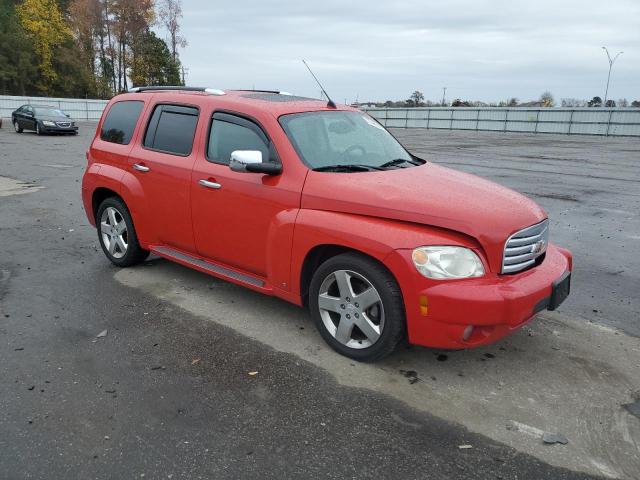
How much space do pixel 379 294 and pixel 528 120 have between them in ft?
137

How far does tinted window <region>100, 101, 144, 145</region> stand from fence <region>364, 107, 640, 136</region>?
129 feet

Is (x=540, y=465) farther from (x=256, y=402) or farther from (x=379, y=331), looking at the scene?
(x=256, y=402)

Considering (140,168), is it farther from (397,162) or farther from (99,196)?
(397,162)

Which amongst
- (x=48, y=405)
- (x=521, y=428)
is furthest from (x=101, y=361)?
(x=521, y=428)

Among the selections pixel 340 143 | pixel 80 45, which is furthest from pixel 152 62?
pixel 340 143

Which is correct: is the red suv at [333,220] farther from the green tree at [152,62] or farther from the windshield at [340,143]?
the green tree at [152,62]

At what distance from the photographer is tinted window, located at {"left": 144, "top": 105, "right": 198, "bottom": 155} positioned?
15.8ft

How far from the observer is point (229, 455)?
2.75 m

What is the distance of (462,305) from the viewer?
321cm

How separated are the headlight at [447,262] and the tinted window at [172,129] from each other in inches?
98.1

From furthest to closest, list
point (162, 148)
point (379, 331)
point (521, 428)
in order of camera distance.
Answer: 1. point (162, 148)
2. point (379, 331)
3. point (521, 428)

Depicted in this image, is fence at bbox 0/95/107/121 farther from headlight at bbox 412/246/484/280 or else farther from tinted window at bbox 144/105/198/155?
headlight at bbox 412/246/484/280

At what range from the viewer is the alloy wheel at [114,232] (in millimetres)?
5645

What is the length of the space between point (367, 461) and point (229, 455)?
71 cm
